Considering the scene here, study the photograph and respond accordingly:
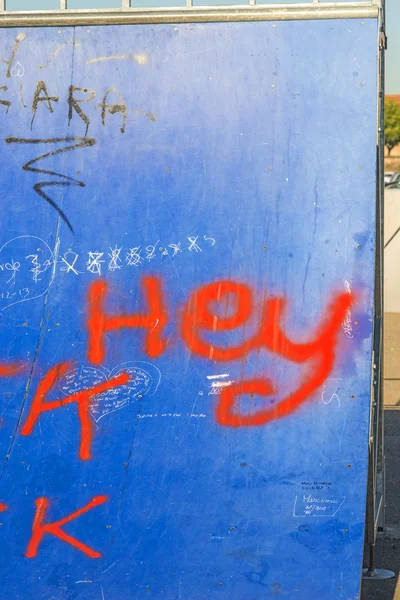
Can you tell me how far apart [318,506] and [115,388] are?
105cm

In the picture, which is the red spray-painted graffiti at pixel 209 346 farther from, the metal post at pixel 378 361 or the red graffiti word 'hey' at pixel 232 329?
the metal post at pixel 378 361

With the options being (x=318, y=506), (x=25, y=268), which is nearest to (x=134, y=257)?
(x=25, y=268)

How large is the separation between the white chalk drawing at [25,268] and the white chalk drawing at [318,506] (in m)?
1.52

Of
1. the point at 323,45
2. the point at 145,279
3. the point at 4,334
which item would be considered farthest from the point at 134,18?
the point at 4,334

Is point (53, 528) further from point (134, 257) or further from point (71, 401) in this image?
point (134, 257)

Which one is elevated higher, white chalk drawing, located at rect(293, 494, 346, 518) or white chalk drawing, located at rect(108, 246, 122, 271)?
white chalk drawing, located at rect(108, 246, 122, 271)

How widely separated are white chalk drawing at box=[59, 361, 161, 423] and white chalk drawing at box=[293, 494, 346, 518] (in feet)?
2.70

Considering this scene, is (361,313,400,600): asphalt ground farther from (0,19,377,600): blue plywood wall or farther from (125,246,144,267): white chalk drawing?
(125,246,144,267): white chalk drawing

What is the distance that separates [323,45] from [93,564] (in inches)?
101

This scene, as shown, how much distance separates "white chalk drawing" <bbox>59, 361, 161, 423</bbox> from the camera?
160 inches

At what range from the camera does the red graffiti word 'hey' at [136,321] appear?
13.5 feet

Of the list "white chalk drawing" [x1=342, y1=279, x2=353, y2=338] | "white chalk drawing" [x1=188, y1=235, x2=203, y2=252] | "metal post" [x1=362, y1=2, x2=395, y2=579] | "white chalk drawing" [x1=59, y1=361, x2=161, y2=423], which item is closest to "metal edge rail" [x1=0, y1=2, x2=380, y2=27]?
"metal post" [x1=362, y1=2, x2=395, y2=579]

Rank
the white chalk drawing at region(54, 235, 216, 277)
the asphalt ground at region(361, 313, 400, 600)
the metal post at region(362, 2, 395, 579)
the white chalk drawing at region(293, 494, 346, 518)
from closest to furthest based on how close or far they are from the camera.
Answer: the white chalk drawing at region(293, 494, 346, 518), the white chalk drawing at region(54, 235, 216, 277), the metal post at region(362, 2, 395, 579), the asphalt ground at region(361, 313, 400, 600)

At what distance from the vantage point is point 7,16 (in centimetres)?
434
